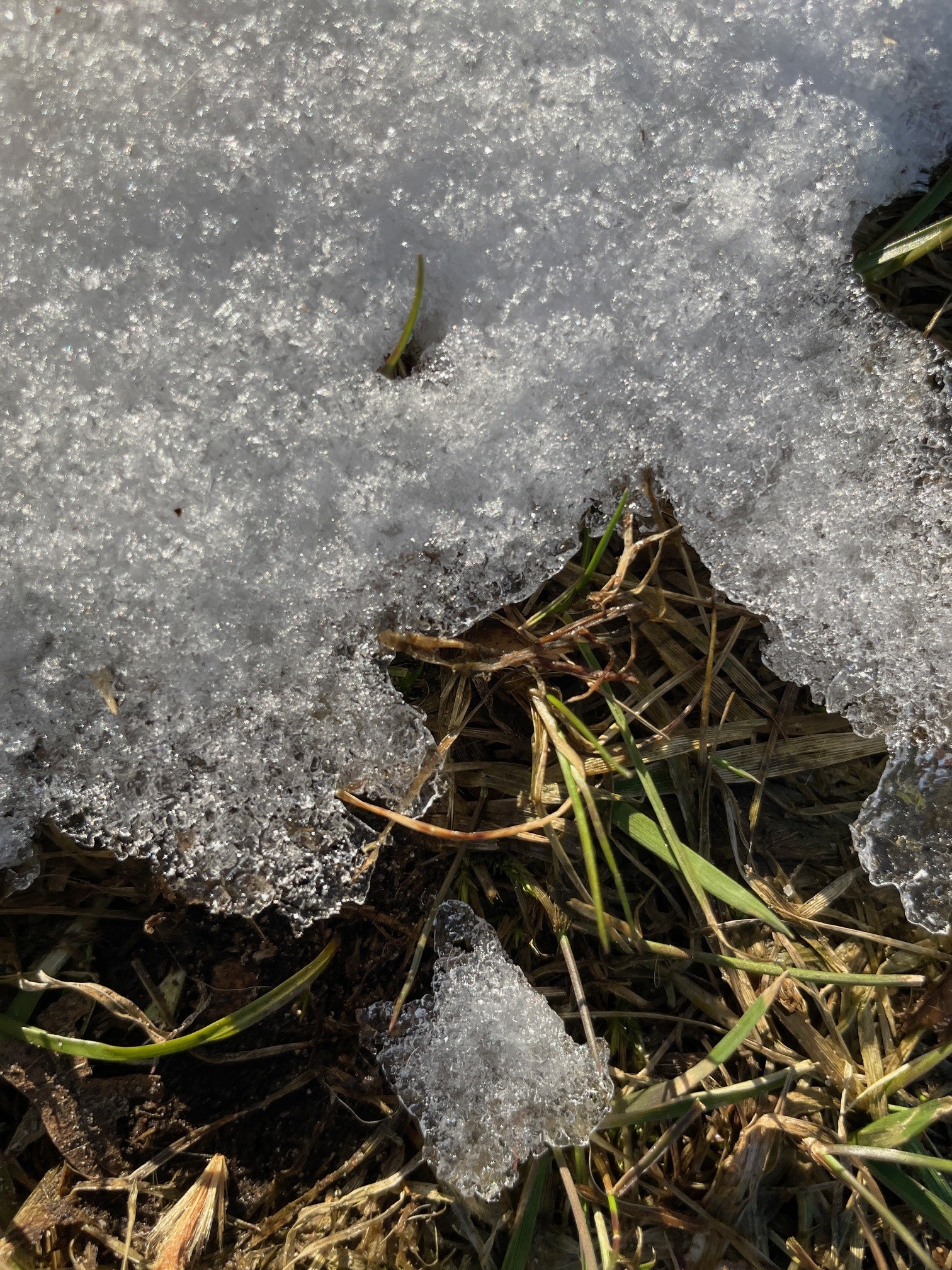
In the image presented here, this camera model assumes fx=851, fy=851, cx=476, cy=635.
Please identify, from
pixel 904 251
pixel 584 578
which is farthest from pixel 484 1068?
pixel 904 251

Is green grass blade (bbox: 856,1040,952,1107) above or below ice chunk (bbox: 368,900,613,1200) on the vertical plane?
above

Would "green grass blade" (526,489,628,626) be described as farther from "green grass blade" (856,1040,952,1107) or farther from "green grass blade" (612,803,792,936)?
"green grass blade" (856,1040,952,1107)

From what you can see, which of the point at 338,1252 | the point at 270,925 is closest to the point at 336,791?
the point at 270,925

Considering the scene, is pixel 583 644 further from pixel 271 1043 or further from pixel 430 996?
pixel 271 1043

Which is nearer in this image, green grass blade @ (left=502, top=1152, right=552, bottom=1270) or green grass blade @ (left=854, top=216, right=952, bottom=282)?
green grass blade @ (left=502, top=1152, right=552, bottom=1270)

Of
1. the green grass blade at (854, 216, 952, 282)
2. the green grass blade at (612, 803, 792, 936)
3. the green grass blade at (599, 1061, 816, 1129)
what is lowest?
the green grass blade at (599, 1061, 816, 1129)

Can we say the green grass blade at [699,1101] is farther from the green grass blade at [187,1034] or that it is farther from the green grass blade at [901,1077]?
the green grass blade at [187,1034]

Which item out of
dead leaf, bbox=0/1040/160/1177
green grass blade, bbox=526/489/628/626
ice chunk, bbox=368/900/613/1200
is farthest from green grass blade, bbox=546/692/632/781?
dead leaf, bbox=0/1040/160/1177

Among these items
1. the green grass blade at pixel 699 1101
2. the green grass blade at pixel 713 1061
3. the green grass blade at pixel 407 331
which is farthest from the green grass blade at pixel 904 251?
the green grass blade at pixel 699 1101
